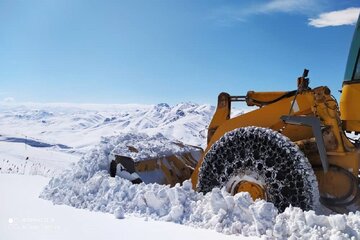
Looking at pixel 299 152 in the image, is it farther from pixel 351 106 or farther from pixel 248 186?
pixel 351 106

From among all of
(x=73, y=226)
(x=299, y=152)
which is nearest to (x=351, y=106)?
(x=299, y=152)

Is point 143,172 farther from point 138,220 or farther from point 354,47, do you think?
point 354,47

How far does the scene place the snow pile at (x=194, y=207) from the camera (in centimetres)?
366

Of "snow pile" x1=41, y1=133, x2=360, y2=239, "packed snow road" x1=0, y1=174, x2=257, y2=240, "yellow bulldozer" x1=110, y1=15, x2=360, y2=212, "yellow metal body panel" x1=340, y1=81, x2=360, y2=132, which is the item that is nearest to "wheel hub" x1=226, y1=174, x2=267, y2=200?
"yellow bulldozer" x1=110, y1=15, x2=360, y2=212

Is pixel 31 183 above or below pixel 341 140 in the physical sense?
below

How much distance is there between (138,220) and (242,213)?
1.18m

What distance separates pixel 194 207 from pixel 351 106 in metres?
2.46

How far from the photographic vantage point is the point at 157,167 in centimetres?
736

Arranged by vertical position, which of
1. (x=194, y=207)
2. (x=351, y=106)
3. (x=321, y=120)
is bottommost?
(x=194, y=207)

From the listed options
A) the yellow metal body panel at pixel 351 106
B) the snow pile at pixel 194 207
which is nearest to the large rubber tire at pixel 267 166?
the snow pile at pixel 194 207

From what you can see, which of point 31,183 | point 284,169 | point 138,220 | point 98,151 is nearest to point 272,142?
point 284,169

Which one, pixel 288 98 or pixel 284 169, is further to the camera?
pixel 288 98

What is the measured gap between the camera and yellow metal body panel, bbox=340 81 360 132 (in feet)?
17.1

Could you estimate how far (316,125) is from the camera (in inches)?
195
